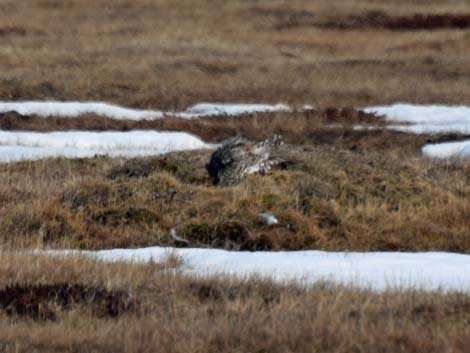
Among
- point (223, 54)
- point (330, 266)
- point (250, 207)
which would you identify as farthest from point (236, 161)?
point (223, 54)

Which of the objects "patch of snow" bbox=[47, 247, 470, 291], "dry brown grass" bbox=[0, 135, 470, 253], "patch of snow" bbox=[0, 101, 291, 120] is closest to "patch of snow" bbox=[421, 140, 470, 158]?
"dry brown grass" bbox=[0, 135, 470, 253]

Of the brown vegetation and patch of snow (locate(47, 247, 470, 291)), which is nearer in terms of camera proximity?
the brown vegetation

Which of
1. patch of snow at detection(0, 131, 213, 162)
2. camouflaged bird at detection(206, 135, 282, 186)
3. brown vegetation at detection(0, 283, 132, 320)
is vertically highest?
brown vegetation at detection(0, 283, 132, 320)

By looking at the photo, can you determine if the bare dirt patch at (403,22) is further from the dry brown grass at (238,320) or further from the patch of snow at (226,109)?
the dry brown grass at (238,320)

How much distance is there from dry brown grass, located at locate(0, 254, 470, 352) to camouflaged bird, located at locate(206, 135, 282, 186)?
4.81 meters

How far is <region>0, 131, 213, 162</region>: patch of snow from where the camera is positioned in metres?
19.9

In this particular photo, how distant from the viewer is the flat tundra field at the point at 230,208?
7.12m

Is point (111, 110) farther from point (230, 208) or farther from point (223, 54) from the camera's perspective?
point (230, 208)

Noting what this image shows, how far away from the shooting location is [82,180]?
45.4 feet

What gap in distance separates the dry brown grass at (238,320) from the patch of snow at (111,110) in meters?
17.6

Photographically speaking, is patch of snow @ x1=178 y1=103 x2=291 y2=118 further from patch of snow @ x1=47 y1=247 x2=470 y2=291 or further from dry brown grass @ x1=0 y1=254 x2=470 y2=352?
dry brown grass @ x1=0 y1=254 x2=470 y2=352

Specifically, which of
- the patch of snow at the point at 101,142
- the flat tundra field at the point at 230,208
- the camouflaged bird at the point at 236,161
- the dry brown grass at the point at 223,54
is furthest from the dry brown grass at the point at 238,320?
the dry brown grass at the point at 223,54

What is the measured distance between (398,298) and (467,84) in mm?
24293

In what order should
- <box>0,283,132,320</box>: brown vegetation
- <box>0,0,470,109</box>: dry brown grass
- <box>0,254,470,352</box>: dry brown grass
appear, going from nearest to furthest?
<box>0,254,470,352</box>: dry brown grass
<box>0,283,132,320</box>: brown vegetation
<box>0,0,470,109</box>: dry brown grass
